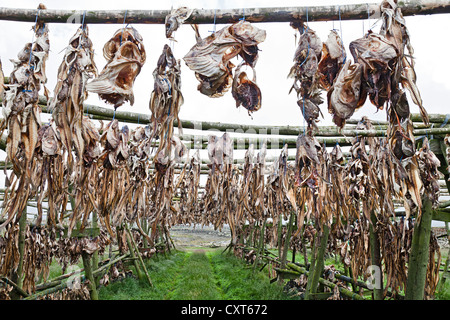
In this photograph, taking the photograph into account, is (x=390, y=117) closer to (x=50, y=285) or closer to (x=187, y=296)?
(x=50, y=285)

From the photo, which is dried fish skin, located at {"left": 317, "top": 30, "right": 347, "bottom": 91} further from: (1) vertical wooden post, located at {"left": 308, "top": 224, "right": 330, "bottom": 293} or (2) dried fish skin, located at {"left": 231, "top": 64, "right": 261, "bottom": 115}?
(1) vertical wooden post, located at {"left": 308, "top": 224, "right": 330, "bottom": 293}

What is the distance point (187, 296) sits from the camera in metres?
8.24

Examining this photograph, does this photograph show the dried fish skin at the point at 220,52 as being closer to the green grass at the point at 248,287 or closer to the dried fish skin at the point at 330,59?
the dried fish skin at the point at 330,59

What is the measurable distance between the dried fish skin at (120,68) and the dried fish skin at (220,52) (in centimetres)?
38

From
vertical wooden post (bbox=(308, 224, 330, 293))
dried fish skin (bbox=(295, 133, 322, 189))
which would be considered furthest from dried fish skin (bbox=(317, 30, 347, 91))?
vertical wooden post (bbox=(308, 224, 330, 293))

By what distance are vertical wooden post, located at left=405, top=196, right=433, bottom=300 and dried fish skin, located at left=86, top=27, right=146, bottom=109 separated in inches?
111

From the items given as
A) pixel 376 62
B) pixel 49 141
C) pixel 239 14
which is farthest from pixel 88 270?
pixel 376 62

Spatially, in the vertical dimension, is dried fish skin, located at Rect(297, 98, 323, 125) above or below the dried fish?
below

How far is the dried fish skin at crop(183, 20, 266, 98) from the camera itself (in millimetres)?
1678

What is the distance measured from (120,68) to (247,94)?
2.61ft

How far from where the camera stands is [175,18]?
5.74 ft

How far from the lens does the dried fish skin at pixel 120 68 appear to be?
1690mm

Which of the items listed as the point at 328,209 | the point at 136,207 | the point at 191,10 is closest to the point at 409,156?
the point at 328,209
